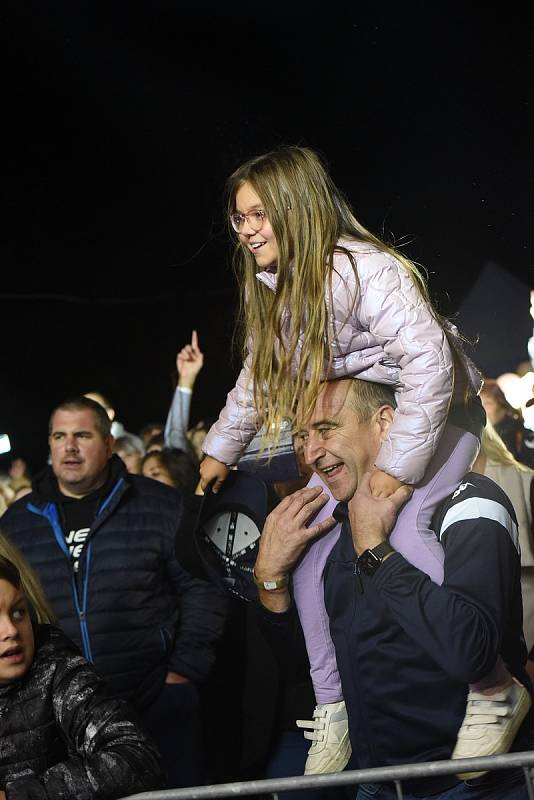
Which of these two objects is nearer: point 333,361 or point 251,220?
point 333,361

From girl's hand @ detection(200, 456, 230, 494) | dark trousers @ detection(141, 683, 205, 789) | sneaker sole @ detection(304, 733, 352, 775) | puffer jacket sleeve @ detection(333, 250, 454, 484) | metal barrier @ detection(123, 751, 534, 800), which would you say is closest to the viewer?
metal barrier @ detection(123, 751, 534, 800)

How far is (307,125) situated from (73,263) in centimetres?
102

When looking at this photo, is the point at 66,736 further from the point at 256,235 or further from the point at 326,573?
the point at 256,235

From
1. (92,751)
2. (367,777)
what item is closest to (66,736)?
(92,751)

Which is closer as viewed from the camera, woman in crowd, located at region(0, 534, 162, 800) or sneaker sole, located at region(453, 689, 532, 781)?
woman in crowd, located at region(0, 534, 162, 800)

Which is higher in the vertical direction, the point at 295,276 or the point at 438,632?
the point at 295,276

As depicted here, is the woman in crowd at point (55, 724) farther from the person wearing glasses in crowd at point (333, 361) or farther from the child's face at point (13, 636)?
the person wearing glasses in crowd at point (333, 361)

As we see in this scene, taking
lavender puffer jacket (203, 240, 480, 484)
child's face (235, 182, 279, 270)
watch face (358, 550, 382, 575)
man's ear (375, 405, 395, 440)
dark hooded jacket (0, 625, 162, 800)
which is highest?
child's face (235, 182, 279, 270)

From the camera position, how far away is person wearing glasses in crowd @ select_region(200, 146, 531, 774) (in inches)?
107

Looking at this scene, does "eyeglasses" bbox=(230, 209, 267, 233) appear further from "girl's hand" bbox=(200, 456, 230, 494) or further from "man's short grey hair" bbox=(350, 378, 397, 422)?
"girl's hand" bbox=(200, 456, 230, 494)

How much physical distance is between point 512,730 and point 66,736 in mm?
1051

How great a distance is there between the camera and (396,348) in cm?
271

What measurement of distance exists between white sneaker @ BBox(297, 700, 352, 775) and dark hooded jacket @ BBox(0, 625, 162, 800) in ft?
2.25

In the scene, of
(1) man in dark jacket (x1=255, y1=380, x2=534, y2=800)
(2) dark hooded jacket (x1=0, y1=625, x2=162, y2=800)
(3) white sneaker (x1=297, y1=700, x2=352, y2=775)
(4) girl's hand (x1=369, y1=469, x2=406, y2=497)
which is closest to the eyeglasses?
(1) man in dark jacket (x1=255, y1=380, x2=534, y2=800)
